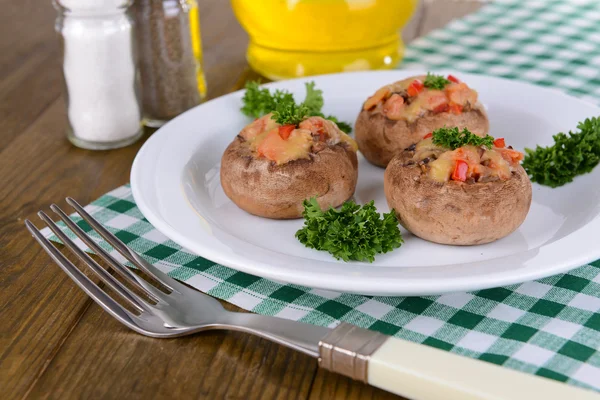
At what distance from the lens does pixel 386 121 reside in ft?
8.44

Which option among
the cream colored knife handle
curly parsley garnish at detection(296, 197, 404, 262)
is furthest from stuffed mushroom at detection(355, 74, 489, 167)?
the cream colored knife handle

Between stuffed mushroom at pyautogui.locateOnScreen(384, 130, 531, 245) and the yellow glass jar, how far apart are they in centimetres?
116

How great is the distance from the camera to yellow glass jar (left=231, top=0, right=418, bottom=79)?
10.2 feet

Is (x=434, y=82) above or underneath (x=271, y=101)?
above

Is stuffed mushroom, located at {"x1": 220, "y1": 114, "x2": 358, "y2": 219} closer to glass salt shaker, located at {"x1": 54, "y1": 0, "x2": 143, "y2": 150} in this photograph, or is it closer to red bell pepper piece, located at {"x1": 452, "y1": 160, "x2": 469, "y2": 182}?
red bell pepper piece, located at {"x1": 452, "y1": 160, "x2": 469, "y2": 182}

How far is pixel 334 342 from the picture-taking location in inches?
→ 58.7

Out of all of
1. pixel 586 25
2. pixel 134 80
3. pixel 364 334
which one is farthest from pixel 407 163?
pixel 586 25

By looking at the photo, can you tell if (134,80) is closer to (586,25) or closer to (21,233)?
(21,233)

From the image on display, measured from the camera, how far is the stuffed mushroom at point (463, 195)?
203cm

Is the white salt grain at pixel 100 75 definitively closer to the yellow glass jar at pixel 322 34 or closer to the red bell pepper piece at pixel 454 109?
the yellow glass jar at pixel 322 34

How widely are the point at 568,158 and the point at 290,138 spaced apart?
904mm

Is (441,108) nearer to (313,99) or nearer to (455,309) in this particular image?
(313,99)

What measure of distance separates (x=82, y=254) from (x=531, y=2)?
3372 millimetres

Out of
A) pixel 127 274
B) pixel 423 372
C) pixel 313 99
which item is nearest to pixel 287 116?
pixel 313 99
